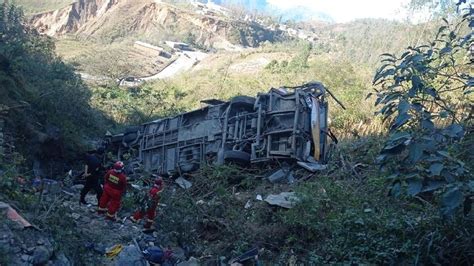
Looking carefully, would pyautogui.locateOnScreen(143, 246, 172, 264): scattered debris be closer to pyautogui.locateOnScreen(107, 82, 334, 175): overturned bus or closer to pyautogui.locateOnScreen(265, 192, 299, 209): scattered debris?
pyautogui.locateOnScreen(265, 192, 299, 209): scattered debris

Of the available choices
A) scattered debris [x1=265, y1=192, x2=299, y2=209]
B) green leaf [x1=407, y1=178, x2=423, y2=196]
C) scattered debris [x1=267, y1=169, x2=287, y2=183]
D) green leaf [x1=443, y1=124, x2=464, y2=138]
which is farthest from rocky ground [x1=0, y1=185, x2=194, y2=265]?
green leaf [x1=443, y1=124, x2=464, y2=138]

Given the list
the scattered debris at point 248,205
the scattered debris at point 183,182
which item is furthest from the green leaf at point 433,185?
the scattered debris at point 183,182

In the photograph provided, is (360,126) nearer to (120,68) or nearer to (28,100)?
(28,100)

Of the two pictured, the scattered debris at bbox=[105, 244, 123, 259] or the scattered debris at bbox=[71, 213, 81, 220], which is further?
the scattered debris at bbox=[71, 213, 81, 220]

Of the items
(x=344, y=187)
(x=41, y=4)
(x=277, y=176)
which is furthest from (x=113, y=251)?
(x=41, y=4)

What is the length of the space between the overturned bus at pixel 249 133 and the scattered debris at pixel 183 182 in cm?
30

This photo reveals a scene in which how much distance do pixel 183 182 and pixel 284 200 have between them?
281cm

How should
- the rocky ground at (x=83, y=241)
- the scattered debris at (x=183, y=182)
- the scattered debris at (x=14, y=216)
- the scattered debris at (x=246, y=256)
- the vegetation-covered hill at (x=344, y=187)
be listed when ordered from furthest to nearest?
the scattered debris at (x=183, y=182) < the scattered debris at (x=246, y=256) < the scattered debris at (x=14, y=216) < the rocky ground at (x=83, y=241) < the vegetation-covered hill at (x=344, y=187)

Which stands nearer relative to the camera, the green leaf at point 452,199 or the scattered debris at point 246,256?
the green leaf at point 452,199

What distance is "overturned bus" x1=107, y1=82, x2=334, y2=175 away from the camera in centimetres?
823

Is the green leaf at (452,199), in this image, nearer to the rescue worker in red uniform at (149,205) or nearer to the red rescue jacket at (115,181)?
the rescue worker in red uniform at (149,205)

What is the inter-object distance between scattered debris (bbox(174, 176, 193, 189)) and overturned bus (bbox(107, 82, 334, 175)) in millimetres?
299

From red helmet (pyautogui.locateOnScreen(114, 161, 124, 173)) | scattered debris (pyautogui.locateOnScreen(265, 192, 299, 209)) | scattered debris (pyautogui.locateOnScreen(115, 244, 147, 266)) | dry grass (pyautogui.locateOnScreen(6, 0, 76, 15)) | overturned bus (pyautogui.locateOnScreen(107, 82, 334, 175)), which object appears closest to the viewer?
scattered debris (pyautogui.locateOnScreen(115, 244, 147, 266))

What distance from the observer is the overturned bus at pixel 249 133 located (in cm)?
823
